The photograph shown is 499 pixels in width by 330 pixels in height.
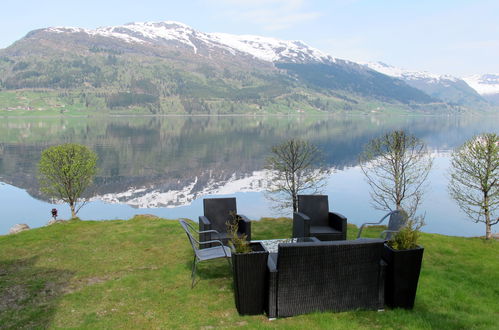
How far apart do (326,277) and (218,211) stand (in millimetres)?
4641

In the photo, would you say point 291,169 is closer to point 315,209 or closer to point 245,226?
point 315,209

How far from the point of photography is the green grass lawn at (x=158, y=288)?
18.7ft

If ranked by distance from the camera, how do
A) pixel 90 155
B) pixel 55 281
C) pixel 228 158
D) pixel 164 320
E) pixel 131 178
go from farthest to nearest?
1. pixel 228 158
2. pixel 131 178
3. pixel 90 155
4. pixel 55 281
5. pixel 164 320

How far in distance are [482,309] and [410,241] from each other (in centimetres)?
177

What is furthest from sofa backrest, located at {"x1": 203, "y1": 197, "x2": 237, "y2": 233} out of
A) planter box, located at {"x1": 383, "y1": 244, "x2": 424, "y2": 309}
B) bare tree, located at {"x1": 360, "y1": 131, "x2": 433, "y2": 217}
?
planter box, located at {"x1": 383, "y1": 244, "x2": 424, "y2": 309}

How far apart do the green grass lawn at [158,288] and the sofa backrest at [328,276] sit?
0.64ft

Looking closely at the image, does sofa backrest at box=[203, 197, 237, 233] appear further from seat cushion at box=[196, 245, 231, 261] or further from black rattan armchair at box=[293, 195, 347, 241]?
seat cushion at box=[196, 245, 231, 261]

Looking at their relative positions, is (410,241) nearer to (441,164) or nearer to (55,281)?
(55,281)

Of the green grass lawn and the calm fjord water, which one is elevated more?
the green grass lawn

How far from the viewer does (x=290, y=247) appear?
5.39 m

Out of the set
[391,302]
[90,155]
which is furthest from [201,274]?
[90,155]

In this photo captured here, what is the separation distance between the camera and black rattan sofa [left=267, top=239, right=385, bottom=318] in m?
5.48

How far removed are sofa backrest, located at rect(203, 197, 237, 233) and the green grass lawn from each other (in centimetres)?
105

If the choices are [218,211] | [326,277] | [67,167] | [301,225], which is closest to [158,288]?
[218,211]
